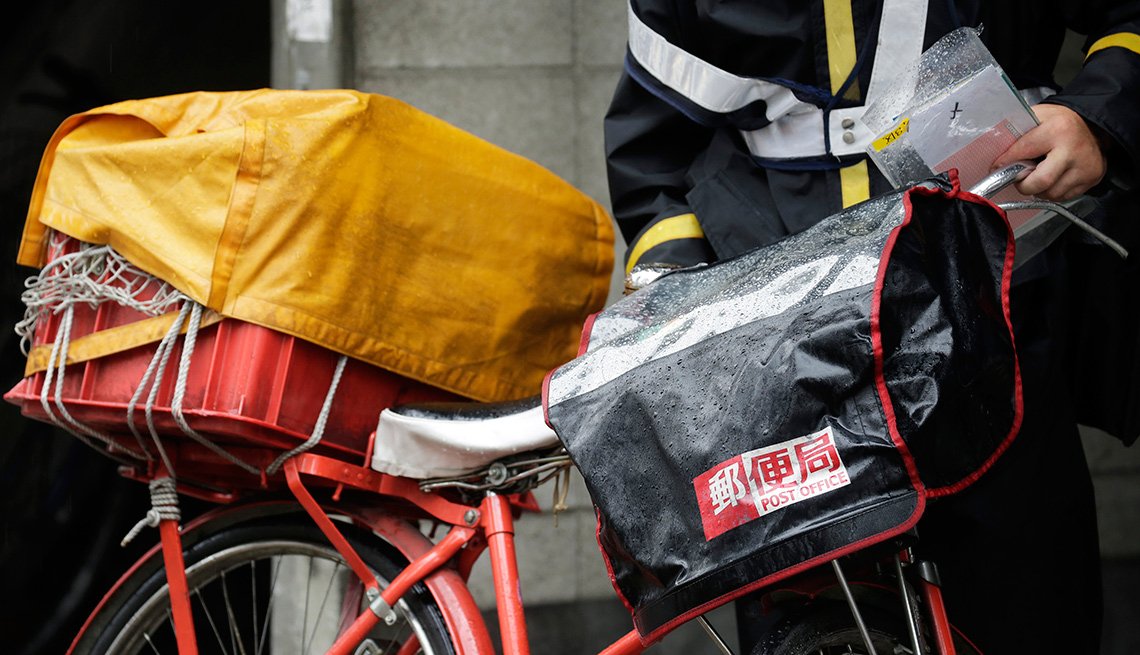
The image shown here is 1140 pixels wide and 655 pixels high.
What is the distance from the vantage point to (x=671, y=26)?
1.91 metres

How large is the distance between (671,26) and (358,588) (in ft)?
3.95

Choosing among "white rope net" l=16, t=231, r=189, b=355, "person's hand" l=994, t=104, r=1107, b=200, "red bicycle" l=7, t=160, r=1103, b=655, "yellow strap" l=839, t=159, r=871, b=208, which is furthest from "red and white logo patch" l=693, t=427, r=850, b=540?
"white rope net" l=16, t=231, r=189, b=355

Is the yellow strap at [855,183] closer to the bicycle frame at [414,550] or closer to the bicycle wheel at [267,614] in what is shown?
the bicycle frame at [414,550]

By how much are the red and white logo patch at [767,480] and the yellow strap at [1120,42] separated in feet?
2.66

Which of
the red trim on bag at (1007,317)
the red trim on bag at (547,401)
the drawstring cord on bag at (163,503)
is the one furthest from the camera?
the drawstring cord on bag at (163,503)

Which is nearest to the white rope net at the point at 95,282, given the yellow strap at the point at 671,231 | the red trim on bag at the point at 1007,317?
the yellow strap at the point at 671,231

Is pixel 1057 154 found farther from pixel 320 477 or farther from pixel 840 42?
pixel 320 477

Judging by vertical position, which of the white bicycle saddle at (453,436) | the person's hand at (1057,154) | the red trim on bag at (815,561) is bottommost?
the red trim on bag at (815,561)

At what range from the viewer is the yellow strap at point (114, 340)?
1.81 meters

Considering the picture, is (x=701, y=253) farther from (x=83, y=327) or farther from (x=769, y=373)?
(x=83, y=327)

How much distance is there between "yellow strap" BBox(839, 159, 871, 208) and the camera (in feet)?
5.74

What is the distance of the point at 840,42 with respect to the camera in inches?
67.7

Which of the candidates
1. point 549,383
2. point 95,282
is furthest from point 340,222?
point 549,383

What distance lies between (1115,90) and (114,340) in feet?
5.28
